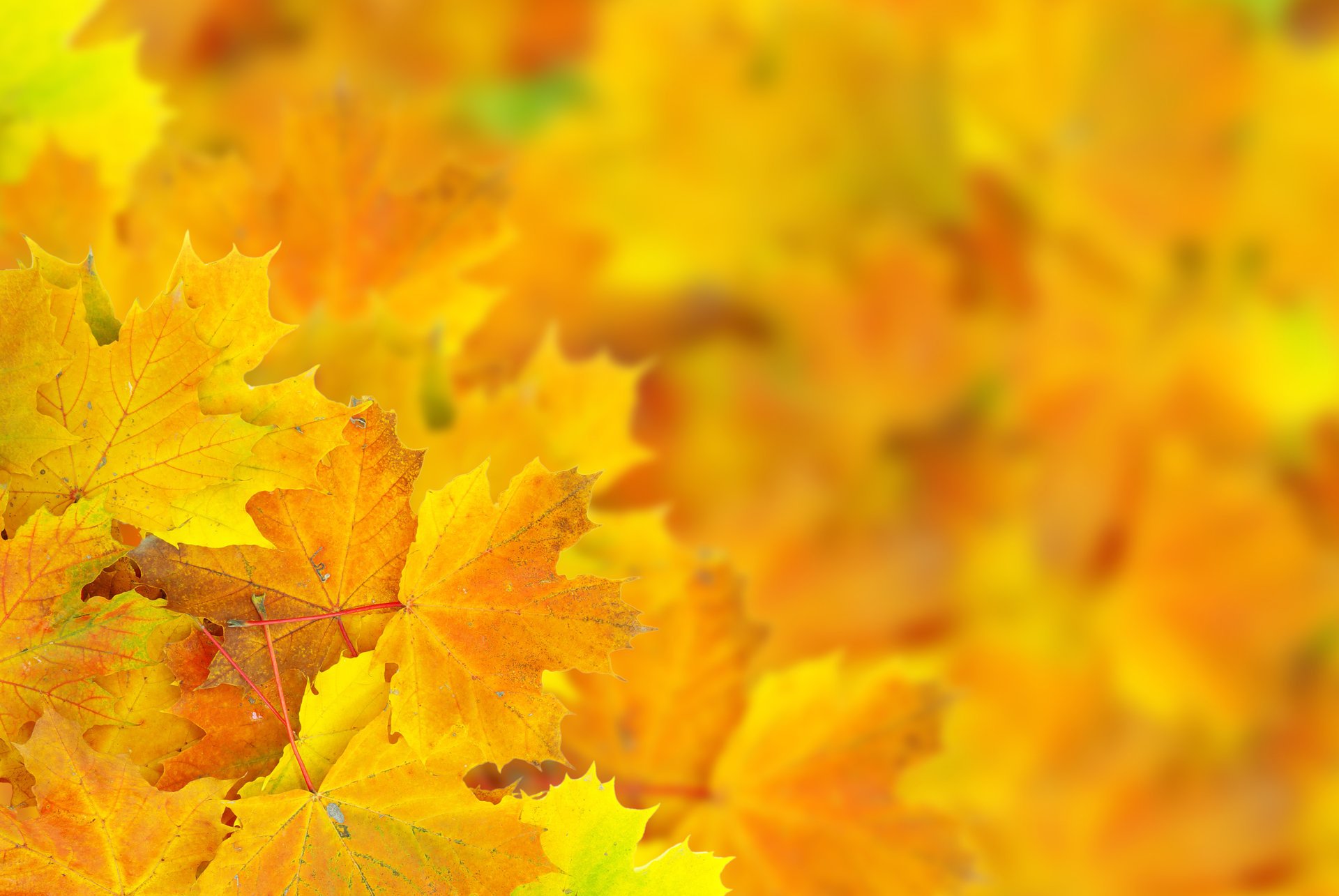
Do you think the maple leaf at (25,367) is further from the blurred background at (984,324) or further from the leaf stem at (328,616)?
the blurred background at (984,324)

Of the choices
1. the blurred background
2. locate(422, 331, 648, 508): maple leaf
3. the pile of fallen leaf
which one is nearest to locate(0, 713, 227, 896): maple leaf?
the pile of fallen leaf

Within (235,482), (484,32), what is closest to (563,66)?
(484,32)

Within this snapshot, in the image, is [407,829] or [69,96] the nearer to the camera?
[407,829]

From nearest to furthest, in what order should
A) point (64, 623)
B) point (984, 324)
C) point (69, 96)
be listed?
point (64, 623) < point (69, 96) < point (984, 324)

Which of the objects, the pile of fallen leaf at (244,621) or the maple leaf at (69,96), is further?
the maple leaf at (69,96)

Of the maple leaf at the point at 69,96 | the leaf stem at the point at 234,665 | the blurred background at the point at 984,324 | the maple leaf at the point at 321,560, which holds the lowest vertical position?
the leaf stem at the point at 234,665

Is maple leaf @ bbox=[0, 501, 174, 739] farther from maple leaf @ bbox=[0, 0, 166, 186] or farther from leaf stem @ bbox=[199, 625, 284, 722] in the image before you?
maple leaf @ bbox=[0, 0, 166, 186]

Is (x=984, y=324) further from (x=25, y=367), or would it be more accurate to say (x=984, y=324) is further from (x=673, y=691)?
(x=25, y=367)

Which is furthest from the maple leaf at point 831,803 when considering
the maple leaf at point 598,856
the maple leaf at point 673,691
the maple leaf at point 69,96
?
the maple leaf at point 69,96

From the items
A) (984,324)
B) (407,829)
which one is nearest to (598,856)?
(407,829)
